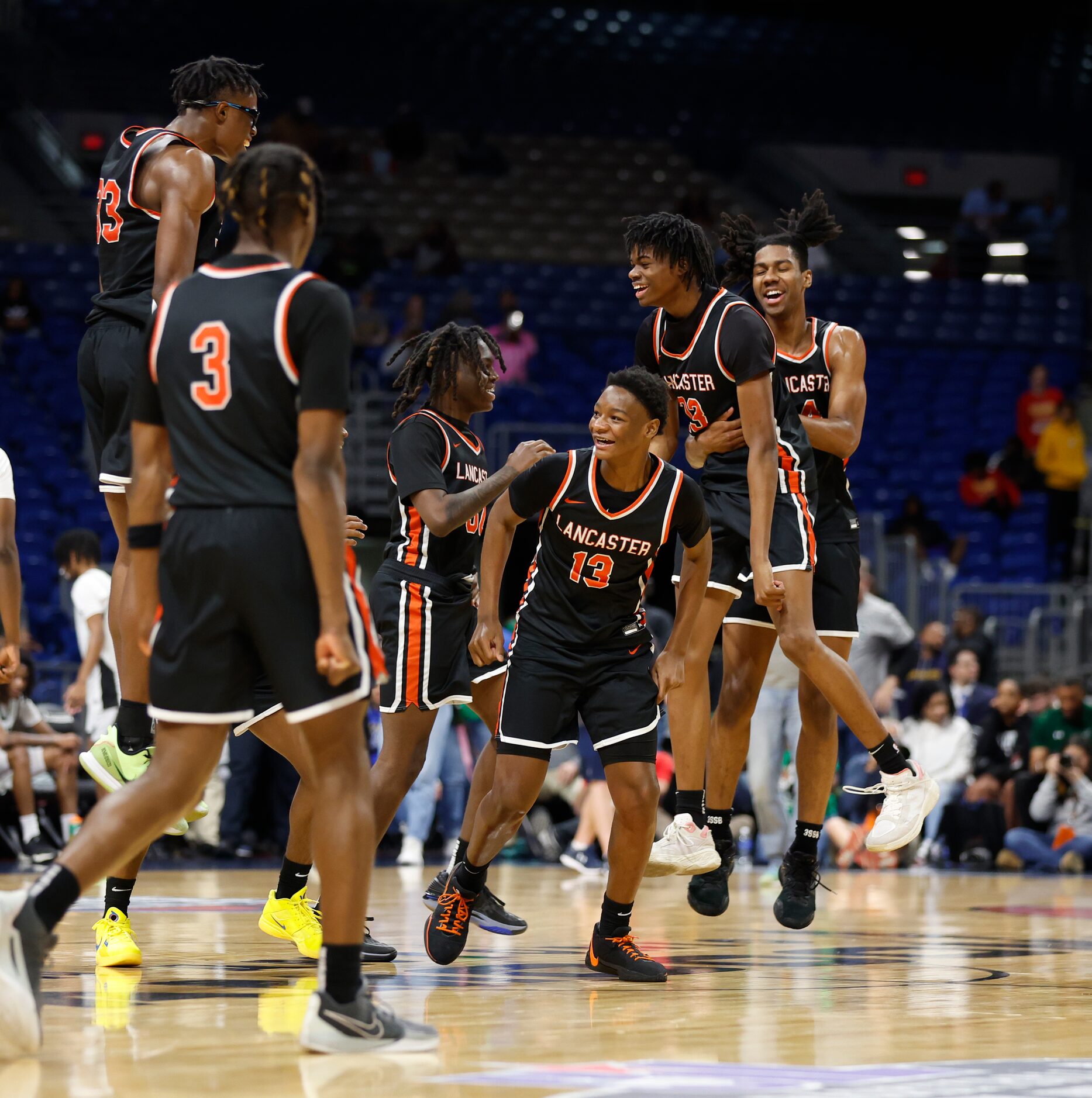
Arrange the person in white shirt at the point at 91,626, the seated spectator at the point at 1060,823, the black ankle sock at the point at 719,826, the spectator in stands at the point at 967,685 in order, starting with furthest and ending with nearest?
1. the spectator in stands at the point at 967,685
2. the seated spectator at the point at 1060,823
3. the person in white shirt at the point at 91,626
4. the black ankle sock at the point at 719,826

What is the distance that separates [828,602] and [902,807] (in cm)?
87

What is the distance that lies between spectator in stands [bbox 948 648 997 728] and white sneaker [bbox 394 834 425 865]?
4465 mm

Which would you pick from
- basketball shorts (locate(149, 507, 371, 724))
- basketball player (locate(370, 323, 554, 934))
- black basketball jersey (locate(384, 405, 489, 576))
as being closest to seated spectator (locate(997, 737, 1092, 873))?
basketball player (locate(370, 323, 554, 934))

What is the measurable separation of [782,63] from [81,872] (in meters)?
22.2

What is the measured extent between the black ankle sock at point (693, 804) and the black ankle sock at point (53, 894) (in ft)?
9.38

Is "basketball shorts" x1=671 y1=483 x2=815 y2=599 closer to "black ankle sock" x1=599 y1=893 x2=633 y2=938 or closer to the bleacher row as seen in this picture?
"black ankle sock" x1=599 y1=893 x2=633 y2=938

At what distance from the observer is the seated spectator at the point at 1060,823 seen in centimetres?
1169

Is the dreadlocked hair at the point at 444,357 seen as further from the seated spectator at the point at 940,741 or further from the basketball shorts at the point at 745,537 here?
the seated spectator at the point at 940,741

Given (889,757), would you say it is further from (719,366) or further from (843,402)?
(719,366)

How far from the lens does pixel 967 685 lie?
13062 millimetres

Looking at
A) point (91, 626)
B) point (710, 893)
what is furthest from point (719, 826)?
point (91, 626)

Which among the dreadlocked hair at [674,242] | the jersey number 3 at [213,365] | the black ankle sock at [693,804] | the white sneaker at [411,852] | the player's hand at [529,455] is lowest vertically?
the white sneaker at [411,852]

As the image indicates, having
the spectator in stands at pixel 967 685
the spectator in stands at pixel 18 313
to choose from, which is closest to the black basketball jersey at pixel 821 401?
the spectator in stands at pixel 967 685

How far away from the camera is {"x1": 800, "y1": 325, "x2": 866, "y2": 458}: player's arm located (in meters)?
6.55
